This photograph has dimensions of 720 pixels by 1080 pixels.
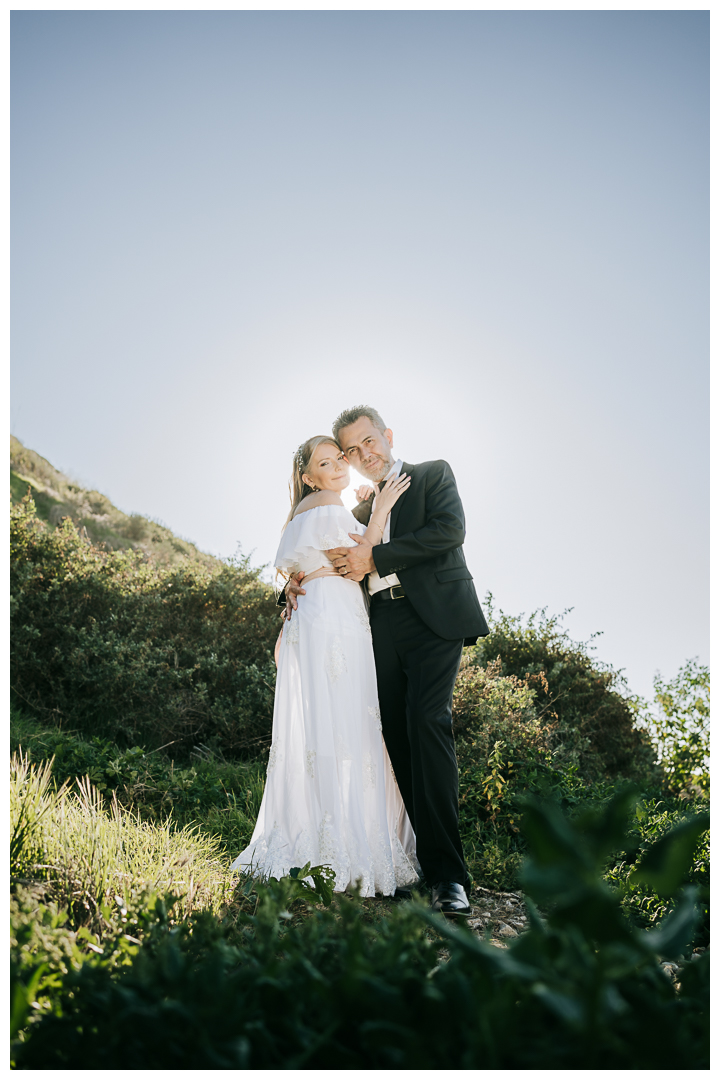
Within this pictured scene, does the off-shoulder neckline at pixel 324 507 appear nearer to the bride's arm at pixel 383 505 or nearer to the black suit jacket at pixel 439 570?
the bride's arm at pixel 383 505

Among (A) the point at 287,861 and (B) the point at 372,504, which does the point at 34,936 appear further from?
(B) the point at 372,504

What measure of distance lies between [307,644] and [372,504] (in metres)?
1.22

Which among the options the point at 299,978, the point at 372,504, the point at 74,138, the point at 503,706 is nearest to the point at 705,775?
the point at 503,706

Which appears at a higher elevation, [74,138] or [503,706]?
[74,138]

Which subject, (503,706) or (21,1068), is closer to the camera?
(21,1068)

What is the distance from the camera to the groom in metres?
3.60

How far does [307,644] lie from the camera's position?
154 inches

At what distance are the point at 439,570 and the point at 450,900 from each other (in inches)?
73.3

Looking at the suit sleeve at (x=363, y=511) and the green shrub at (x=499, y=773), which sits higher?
the suit sleeve at (x=363, y=511)

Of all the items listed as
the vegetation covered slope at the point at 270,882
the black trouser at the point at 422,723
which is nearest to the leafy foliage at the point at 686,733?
the vegetation covered slope at the point at 270,882

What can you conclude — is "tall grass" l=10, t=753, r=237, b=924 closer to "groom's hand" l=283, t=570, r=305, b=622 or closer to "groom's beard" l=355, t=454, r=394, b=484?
"groom's hand" l=283, t=570, r=305, b=622

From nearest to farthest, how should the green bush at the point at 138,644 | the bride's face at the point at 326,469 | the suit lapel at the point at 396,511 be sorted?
the suit lapel at the point at 396,511 → the bride's face at the point at 326,469 → the green bush at the point at 138,644

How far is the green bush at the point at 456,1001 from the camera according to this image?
81 cm

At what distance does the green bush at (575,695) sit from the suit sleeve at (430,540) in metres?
3.44
